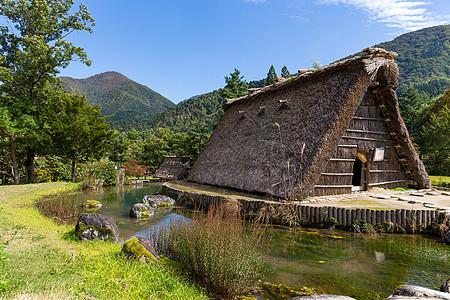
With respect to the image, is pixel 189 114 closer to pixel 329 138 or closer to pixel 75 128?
Answer: pixel 75 128

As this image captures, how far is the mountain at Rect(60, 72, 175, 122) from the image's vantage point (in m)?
135

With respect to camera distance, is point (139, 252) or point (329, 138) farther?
point (329, 138)

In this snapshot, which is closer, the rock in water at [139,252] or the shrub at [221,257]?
the shrub at [221,257]

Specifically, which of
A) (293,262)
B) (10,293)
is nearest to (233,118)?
(293,262)

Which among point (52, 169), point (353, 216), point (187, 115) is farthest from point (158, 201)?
point (187, 115)

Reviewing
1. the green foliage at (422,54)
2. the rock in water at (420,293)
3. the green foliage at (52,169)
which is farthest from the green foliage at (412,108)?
the green foliage at (52,169)

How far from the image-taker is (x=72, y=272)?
3.61 m

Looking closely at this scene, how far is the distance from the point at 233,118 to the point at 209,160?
347 cm

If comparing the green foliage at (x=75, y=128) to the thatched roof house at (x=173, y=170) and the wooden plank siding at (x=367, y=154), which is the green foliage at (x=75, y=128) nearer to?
the thatched roof house at (x=173, y=170)

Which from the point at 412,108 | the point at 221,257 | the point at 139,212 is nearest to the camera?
the point at 221,257

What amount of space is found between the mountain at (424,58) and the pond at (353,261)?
59.3 meters

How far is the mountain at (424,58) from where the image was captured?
5700 centimetres

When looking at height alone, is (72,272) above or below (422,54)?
below

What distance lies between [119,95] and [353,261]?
170458mm
